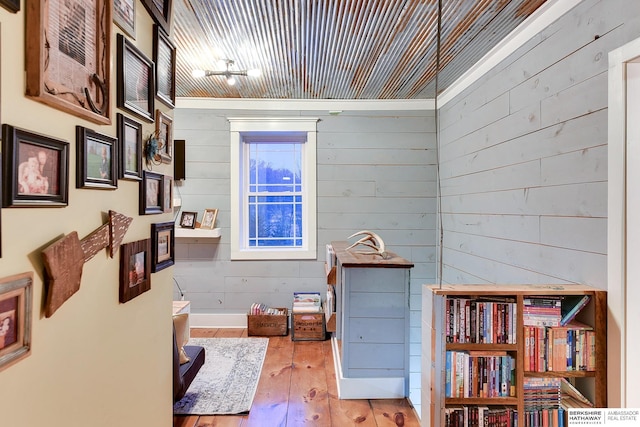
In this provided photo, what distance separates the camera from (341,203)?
12.8ft

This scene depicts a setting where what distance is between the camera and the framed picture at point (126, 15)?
1.12 metres

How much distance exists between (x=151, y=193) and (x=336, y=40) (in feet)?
6.02

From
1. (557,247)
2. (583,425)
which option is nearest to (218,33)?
(557,247)

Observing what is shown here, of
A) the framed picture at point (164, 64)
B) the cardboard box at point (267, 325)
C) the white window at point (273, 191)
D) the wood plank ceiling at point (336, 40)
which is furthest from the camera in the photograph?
the white window at point (273, 191)

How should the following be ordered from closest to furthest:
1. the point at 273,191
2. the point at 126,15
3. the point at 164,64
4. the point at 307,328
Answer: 1. the point at 126,15
2. the point at 164,64
3. the point at 307,328
4. the point at 273,191

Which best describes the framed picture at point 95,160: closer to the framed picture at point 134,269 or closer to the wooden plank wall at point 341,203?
the framed picture at point 134,269

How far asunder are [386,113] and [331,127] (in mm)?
661

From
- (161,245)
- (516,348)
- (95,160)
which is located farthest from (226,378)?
(95,160)

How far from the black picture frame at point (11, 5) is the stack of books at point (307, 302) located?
324cm

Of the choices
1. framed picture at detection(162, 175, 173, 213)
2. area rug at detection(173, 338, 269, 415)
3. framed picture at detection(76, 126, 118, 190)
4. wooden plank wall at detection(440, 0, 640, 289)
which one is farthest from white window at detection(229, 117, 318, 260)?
framed picture at detection(76, 126, 118, 190)

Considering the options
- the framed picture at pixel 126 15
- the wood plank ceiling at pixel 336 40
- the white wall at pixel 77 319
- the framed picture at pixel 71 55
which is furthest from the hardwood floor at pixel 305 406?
the wood plank ceiling at pixel 336 40

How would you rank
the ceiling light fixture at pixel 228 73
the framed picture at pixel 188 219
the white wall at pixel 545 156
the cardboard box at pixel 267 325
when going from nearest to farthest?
the white wall at pixel 545 156 < the ceiling light fixture at pixel 228 73 < the cardboard box at pixel 267 325 < the framed picture at pixel 188 219

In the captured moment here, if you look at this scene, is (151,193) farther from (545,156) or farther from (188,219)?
(188,219)

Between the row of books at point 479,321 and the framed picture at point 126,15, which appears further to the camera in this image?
the row of books at point 479,321
